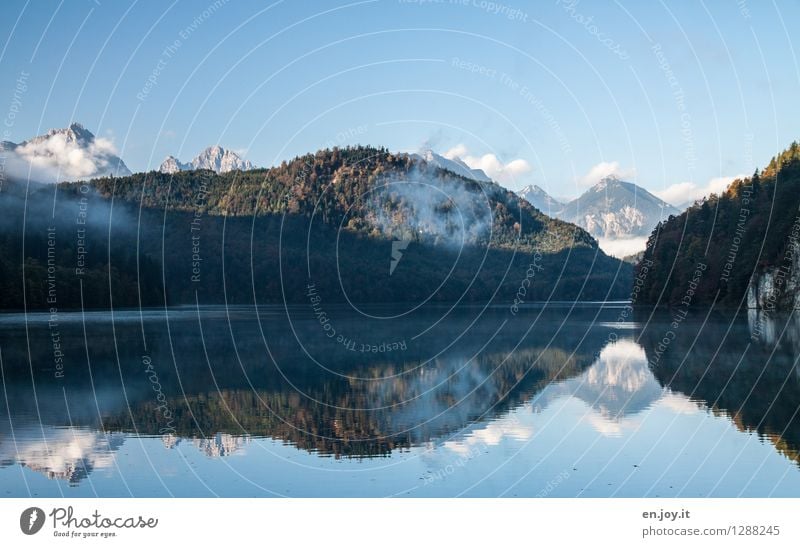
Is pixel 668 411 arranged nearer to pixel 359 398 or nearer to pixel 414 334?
pixel 359 398

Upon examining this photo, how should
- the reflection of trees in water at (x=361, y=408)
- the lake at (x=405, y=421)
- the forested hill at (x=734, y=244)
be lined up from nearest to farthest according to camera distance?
the lake at (x=405, y=421) → the reflection of trees in water at (x=361, y=408) → the forested hill at (x=734, y=244)

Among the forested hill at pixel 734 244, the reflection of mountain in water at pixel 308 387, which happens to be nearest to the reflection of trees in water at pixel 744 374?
the reflection of mountain in water at pixel 308 387

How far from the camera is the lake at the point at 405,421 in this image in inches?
890

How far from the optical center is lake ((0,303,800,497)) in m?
22.6

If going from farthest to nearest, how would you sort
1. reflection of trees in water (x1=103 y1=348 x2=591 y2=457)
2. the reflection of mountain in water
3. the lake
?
the reflection of mountain in water
reflection of trees in water (x1=103 y1=348 x2=591 y2=457)
the lake

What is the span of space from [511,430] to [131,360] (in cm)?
3071

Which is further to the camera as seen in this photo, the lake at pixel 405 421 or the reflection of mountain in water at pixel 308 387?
the reflection of mountain in water at pixel 308 387

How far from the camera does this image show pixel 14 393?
38625mm

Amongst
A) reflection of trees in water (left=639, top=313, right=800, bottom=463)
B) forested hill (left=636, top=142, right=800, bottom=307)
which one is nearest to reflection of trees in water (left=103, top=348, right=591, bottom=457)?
reflection of trees in water (left=639, top=313, right=800, bottom=463)
